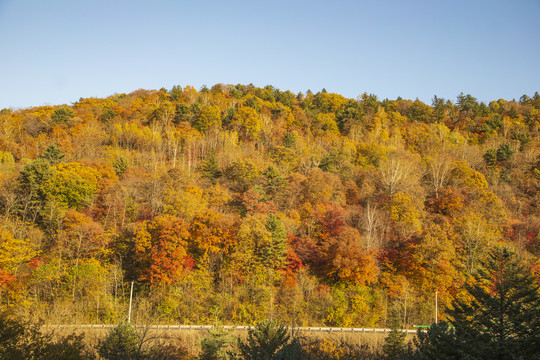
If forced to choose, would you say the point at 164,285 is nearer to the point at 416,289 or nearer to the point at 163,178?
the point at 163,178

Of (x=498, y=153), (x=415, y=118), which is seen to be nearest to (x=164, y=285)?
(x=498, y=153)

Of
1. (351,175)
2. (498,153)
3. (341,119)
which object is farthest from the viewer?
(341,119)

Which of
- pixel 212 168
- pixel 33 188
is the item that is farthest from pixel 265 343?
pixel 212 168

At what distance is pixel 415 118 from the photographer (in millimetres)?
77688

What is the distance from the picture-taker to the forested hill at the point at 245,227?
30125 millimetres

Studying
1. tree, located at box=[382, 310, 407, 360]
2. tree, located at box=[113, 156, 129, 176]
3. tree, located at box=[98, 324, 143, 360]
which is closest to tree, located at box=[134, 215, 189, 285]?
tree, located at box=[113, 156, 129, 176]

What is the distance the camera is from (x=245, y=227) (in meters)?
32.5

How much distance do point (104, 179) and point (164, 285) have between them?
16103mm

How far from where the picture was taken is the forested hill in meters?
30.1

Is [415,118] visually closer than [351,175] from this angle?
No

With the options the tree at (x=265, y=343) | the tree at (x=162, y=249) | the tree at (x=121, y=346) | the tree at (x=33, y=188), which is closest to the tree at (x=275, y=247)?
the tree at (x=162, y=249)

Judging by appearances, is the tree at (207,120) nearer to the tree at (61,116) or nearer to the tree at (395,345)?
the tree at (61,116)

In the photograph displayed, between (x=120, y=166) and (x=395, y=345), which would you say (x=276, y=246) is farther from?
(x=120, y=166)

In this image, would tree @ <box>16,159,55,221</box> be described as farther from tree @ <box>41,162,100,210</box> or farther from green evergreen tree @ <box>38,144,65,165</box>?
green evergreen tree @ <box>38,144,65,165</box>
